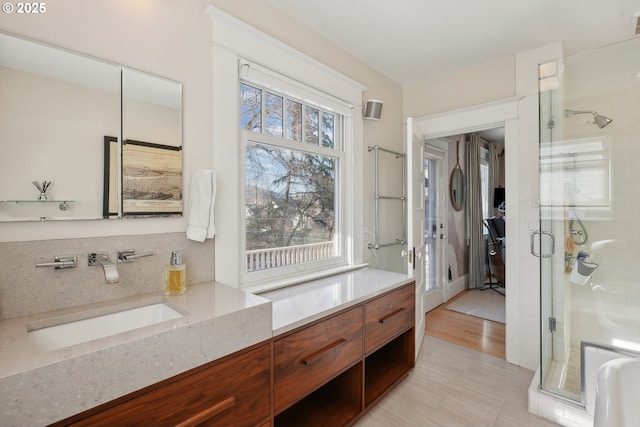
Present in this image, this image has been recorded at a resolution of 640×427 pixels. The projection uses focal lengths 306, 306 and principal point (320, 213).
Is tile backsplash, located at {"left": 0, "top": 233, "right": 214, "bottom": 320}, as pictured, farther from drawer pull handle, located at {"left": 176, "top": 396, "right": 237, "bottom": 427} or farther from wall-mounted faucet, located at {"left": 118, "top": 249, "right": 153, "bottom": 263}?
drawer pull handle, located at {"left": 176, "top": 396, "right": 237, "bottom": 427}

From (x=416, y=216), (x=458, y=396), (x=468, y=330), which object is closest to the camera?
(x=458, y=396)

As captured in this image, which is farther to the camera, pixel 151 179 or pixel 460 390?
pixel 460 390

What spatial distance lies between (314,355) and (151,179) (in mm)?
1131

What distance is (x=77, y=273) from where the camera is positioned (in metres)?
1.22

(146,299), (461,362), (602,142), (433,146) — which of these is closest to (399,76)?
(433,146)

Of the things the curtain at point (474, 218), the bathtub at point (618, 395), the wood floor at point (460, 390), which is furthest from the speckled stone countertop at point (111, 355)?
the curtain at point (474, 218)

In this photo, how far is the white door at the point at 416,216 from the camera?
2.37 m

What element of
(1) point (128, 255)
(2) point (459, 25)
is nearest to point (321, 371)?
(1) point (128, 255)

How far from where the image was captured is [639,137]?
2.11m

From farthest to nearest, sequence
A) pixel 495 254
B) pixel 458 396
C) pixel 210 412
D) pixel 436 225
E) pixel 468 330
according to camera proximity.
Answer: pixel 495 254, pixel 436 225, pixel 468 330, pixel 458 396, pixel 210 412

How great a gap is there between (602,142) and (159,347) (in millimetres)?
2977

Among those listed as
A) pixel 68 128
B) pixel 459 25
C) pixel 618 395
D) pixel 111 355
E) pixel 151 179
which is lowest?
pixel 618 395

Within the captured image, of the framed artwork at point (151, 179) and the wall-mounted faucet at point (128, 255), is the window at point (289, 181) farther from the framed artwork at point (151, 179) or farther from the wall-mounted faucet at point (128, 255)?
the wall-mounted faucet at point (128, 255)

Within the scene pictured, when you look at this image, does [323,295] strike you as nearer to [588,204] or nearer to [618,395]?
[618,395]
